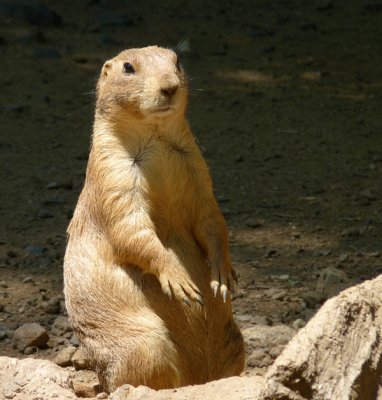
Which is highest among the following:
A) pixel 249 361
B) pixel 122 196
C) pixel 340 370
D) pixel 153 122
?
pixel 153 122

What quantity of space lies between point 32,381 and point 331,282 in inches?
107

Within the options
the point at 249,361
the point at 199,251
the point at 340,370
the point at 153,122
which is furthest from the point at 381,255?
the point at 340,370

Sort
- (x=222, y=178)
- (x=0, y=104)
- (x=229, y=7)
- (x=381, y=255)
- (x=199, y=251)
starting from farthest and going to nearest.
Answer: (x=229, y=7), (x=0, y=104), (x=222, y=178), (x=381, y=255), (x=199, y=251)

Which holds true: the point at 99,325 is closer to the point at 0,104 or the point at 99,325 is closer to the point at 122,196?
the point at 122,196

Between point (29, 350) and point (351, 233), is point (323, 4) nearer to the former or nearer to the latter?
point (351, 233)

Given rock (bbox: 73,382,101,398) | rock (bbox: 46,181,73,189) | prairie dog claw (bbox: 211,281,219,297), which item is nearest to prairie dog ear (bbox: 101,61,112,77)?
prairie dog claw (bbox: 211,281,219,297)

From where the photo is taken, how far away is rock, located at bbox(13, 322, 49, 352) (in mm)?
5941

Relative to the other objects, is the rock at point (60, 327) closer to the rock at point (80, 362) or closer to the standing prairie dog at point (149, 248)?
the rock at point (80, 362)

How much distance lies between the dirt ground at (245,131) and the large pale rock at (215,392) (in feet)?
6.59

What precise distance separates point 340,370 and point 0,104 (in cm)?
737

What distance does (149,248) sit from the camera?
15.7ft

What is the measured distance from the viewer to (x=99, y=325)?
488 centimetres

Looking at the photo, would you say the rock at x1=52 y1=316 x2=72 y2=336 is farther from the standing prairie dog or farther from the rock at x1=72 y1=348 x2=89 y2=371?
the standing prairie dog

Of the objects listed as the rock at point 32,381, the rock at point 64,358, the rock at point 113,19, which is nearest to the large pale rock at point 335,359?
the rock at point 32,381
